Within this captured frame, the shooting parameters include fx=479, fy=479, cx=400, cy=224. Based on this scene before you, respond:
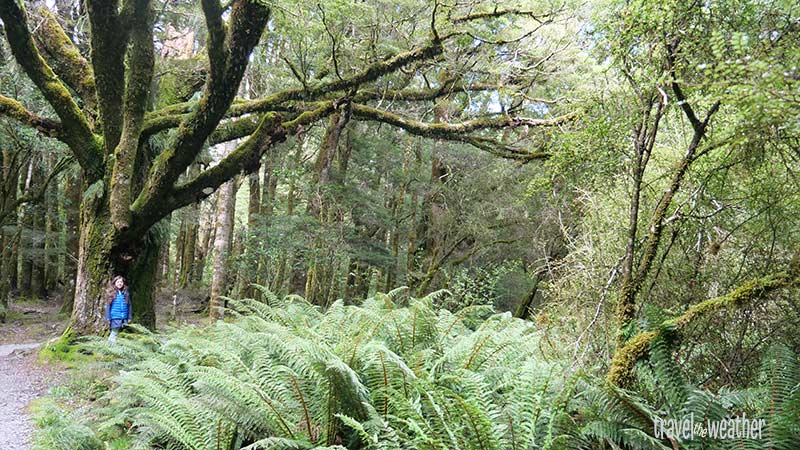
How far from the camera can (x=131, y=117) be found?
7676 millimetres

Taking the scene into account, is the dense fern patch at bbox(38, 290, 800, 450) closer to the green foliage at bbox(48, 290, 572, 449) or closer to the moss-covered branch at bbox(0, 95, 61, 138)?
the green foliage at bbox(48, 290, 572, 449)

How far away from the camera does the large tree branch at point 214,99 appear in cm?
621

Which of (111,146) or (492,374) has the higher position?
(111,146)

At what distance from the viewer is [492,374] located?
370cm

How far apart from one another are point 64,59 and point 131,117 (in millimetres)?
2736

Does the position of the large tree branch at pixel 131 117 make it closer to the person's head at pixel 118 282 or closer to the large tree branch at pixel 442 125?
the person's head at pixel 118 282

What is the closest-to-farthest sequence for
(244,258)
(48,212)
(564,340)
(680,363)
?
(680,363) → (564,340) → (244,258) → (48,212)

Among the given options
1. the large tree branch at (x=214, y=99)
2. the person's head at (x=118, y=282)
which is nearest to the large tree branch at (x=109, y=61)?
the large tree branch at (x=214, y=99)

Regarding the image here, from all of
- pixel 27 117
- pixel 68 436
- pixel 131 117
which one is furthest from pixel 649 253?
pixel 27 117

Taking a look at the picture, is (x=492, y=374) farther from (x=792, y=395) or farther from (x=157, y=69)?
(x=157, y=69)

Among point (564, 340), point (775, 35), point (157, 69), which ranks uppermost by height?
point (157, 69)

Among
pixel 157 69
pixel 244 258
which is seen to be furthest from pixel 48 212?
pixel 157 69

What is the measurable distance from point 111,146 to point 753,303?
9013 millimetres

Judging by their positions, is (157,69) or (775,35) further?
(157,69)
